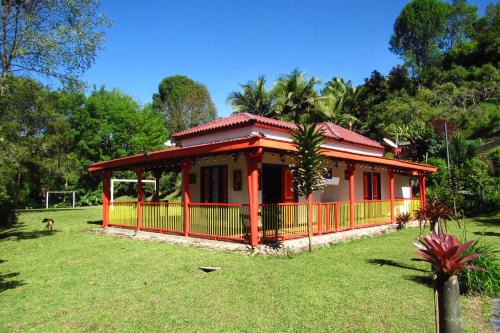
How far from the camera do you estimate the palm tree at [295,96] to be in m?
35.4

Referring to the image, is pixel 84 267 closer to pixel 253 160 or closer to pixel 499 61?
pixel 253 160

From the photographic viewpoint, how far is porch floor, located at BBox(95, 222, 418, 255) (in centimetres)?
991

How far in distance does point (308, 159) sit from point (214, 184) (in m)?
5.97

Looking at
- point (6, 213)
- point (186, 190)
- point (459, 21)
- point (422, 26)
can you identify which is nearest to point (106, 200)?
point (186, 190)

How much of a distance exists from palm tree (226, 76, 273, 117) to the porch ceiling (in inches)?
767

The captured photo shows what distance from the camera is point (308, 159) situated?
9523 mm

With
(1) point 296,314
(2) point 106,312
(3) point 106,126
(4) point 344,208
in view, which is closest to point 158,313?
(2) point 106,312

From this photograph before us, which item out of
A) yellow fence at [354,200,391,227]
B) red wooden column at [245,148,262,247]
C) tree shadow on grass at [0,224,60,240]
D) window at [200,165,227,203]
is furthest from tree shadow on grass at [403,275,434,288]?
tree shadow on grass at [0,224,60,240]

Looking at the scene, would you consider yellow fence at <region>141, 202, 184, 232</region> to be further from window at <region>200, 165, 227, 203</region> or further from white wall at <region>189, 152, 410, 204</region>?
white wall at <region>189, 152, 410, 204</region>

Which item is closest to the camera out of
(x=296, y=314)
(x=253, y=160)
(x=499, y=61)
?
(x=296, y=314)

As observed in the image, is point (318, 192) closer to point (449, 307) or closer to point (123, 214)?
point (123, 214)

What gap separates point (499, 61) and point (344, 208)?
37500 millimetres

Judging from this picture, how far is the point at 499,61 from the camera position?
131ft

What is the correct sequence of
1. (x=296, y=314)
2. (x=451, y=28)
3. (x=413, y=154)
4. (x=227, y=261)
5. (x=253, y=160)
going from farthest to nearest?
1. (x=451, y=28)
2. (x=413, y=154)
3. (x=253, y=160)
4. (x=227, y=261)
5. (x=296, y=314)
